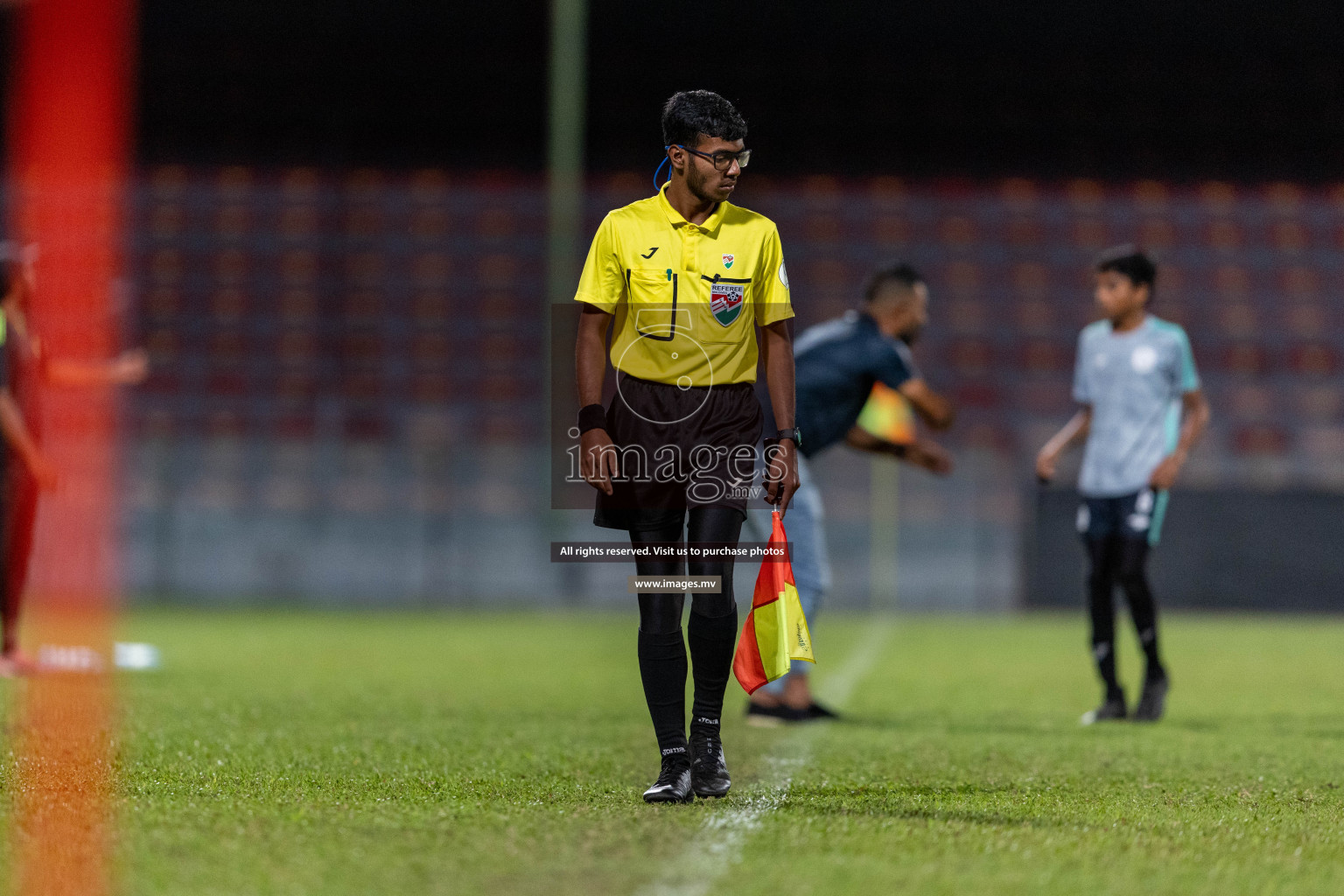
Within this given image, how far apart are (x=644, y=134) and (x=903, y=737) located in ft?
44.4

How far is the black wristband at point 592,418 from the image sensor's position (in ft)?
12.1

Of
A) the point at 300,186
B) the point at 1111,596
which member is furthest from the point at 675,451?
the point at 300,186

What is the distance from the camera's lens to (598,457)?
3.69 meters

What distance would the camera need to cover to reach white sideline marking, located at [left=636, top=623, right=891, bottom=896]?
279cm

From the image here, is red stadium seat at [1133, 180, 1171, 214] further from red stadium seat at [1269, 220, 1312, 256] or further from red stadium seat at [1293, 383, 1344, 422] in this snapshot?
red stadium seat at [1293, 383, 1344, 422]

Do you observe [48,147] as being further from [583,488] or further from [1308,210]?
[1308,210]

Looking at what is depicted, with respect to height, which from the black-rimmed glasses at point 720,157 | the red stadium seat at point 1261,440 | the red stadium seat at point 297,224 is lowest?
the red stadium seat at point 1261,440

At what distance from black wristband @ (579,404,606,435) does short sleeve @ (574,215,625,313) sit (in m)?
0.25

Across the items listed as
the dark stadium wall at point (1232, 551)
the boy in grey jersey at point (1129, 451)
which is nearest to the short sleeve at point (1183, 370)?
A: the boy in grey jersey at point (1129, 451)

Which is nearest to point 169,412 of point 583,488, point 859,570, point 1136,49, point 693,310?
point 583,488

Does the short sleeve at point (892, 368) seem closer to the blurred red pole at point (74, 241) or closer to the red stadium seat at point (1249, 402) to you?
the blurred red pole at point (74, 241)

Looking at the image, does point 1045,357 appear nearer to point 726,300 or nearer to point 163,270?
point 163,270

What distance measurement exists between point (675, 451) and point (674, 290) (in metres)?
0.38

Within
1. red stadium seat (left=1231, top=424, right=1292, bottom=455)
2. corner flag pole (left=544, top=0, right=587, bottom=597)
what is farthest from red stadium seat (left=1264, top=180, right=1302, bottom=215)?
corner flag pole (left=544, top=0, right=587, bottom=597)
